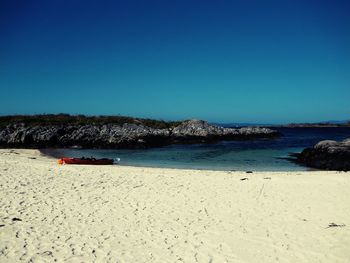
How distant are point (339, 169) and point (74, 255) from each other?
63.5 feet

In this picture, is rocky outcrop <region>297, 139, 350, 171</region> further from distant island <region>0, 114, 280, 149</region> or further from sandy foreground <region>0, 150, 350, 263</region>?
distant island <region>0, 114, 280, 149</region>

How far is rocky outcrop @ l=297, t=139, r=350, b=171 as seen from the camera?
72.1ft

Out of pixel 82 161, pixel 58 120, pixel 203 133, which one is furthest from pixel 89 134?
pixel 82 161

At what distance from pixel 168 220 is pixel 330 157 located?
1721 centimetres

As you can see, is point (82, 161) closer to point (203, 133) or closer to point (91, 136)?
point (91, 136)

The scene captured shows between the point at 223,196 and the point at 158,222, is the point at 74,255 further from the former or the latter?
the point at 223,196

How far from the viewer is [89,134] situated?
39.2 metres

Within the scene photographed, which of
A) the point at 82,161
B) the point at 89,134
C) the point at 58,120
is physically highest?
the point at 58,120

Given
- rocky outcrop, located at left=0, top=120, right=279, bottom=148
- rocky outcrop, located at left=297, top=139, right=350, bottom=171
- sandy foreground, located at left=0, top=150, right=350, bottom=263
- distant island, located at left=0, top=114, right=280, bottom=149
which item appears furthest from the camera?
distant island, located at left=0, top=114, right=280, bottom=149

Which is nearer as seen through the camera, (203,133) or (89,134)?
(89,134)

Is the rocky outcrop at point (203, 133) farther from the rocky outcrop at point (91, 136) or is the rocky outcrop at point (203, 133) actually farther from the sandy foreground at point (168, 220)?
the sandy foreground at point (168, 220)

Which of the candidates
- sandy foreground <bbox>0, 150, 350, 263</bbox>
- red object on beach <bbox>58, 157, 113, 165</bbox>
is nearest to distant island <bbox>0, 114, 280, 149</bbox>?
red object on beach <bbox>58, 157, 113, 165</bbox>

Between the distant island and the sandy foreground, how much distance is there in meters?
22.6

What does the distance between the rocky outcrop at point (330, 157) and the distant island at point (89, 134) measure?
17.8 m
